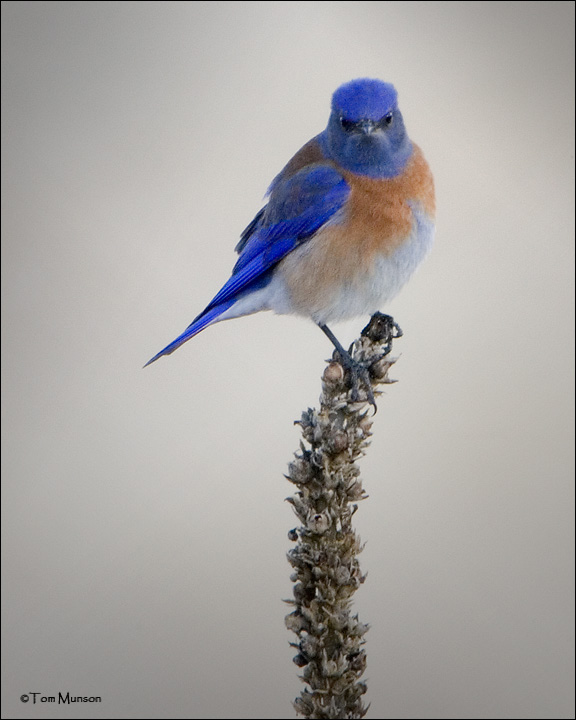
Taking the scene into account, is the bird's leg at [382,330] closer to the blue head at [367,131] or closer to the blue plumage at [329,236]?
the blue plumage at [329,236]

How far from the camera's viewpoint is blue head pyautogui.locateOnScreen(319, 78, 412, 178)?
2.84 m

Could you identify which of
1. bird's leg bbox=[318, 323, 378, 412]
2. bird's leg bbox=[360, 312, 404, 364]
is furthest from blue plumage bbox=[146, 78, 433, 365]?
bird's leg bbox=[318, 323, 378, 412]

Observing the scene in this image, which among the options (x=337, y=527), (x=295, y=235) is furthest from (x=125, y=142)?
(x=337, y=527)

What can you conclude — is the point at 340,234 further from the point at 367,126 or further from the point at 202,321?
the point at 202,321

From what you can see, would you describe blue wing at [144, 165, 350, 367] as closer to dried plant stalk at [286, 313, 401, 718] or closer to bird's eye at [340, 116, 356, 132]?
bird's eye at [340, 116, 356, 132]

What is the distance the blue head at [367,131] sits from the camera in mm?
2836

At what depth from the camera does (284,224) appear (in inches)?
128

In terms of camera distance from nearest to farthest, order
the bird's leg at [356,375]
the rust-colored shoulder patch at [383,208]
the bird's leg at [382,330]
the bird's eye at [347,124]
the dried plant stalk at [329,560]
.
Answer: the dried plant stalk at [329,560] → the bird's leg at [356,375] → the bird's leg at [382,330] → the bird's eye at [347,124] → the rust-colored shoulder patch at [383,208]

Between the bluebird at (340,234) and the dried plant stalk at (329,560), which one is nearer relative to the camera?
the dried plant stalk at (329,560)

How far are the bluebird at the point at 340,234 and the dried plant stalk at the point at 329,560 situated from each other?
0.92 meters

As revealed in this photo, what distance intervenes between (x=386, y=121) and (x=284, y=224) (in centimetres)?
52

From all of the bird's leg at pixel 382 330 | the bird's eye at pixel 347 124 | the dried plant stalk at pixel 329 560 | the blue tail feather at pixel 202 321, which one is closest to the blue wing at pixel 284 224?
the blue tail feather at pixel 202 321

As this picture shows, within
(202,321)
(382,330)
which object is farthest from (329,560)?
(202,321)

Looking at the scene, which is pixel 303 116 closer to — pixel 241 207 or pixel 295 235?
pixel 241 207
